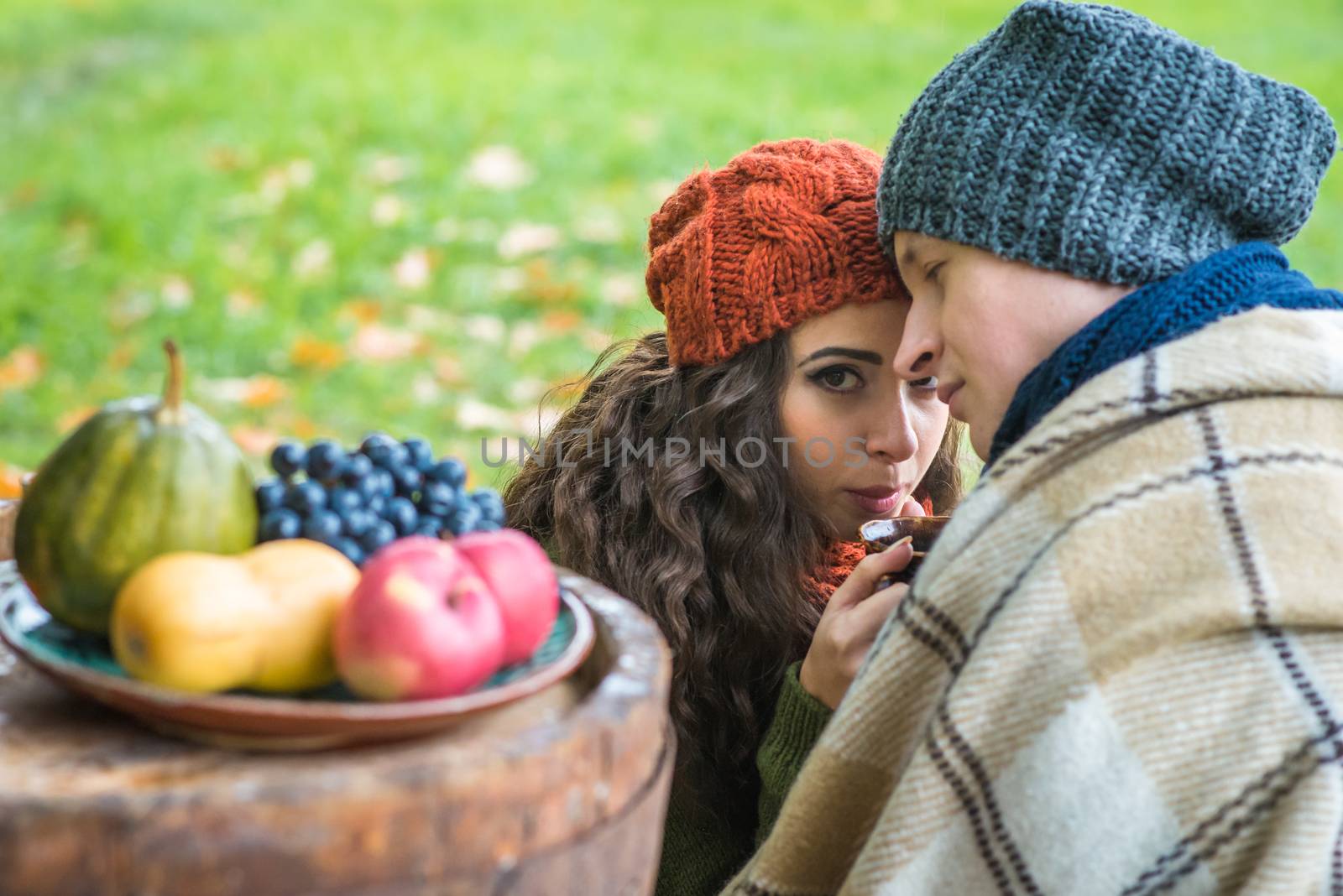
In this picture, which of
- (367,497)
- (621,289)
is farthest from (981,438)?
(621,289)

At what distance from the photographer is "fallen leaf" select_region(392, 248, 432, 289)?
5758 mm

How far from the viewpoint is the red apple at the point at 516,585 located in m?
1.29

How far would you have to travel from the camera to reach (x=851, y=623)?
1942 mm

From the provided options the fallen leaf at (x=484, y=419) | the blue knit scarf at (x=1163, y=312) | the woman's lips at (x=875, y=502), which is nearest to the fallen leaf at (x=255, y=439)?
the fallen leaf at (x=484, y=419)

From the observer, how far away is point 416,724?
1.20 metres

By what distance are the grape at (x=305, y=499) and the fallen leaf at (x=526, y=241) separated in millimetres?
4602

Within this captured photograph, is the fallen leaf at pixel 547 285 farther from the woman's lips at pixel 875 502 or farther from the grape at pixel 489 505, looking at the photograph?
the grape at pixel 489 505

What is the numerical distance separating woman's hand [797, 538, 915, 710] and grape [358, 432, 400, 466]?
73cm

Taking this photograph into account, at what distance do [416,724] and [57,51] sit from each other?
8.50 metres

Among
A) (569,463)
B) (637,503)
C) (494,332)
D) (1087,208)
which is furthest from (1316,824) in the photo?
(494,332)

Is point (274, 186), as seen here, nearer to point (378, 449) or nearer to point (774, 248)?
point (774, 248)

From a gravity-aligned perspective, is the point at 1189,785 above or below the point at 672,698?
above

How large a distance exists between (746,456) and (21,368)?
3705 mm

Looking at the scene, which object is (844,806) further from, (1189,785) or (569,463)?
(569,463)
